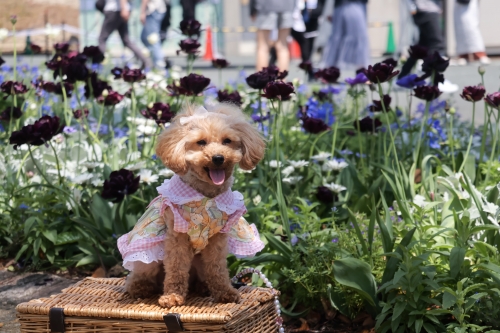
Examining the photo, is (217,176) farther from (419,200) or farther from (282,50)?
(282,50)

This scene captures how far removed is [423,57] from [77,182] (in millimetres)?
2096

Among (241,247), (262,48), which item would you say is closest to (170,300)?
(241,247)

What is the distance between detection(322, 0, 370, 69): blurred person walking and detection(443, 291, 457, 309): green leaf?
19.6 ft

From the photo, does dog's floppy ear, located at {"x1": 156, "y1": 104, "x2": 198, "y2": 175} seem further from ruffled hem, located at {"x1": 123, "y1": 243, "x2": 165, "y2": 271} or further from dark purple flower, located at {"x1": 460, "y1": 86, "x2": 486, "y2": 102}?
dark purple flower, located at {"x1": 460, "y1": 86, "x2": 486, "y2": 102}

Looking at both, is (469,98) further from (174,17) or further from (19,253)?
(174,17)

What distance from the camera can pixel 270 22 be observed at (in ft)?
→ 27.7

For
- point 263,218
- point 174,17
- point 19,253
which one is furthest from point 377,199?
point 174,17

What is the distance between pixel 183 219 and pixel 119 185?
0.88 meters

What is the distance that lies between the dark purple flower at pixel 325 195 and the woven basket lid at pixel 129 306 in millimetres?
973

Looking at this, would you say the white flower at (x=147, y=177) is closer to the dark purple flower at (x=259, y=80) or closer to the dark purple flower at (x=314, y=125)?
the dark purple flower at (x=259, y=80)

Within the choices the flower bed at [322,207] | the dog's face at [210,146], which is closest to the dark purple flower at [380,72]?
the flower bed at [322,207]

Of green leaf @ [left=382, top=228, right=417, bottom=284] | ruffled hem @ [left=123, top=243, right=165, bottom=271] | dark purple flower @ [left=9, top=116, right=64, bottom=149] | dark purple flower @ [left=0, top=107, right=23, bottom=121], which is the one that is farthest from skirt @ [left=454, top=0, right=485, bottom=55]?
ruffled hem @ [left=123, top=243, right=165, bottom=271]

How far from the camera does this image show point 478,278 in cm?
315

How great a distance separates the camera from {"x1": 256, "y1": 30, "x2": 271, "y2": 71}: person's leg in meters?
8.27
